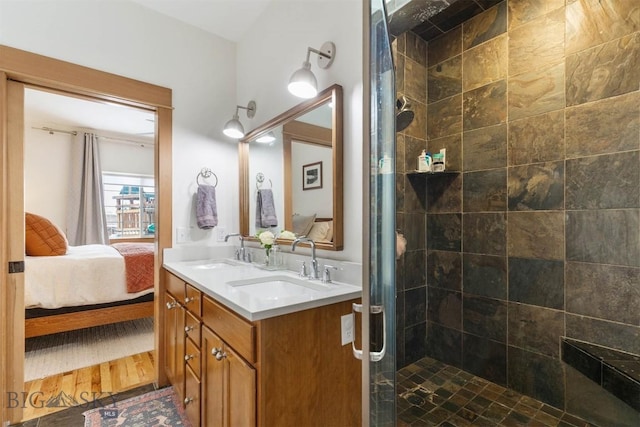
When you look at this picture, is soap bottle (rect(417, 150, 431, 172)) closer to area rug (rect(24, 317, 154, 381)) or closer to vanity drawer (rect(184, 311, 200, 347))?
vanity drawer (rect(184, 311, 200, 347))

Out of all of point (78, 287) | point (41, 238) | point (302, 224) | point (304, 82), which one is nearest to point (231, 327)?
point (302, 224)

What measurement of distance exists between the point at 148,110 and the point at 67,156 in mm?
3738

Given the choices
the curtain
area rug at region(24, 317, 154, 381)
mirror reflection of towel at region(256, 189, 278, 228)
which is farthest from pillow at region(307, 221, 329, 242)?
the curtain

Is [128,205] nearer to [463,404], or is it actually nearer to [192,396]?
[192,396]

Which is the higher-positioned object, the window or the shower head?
the shower head

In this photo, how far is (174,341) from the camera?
1872 mm

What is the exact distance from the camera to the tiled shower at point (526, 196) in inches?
59.4

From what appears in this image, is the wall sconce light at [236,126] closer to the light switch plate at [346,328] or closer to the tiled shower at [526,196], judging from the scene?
the tiled shower at [526,196]

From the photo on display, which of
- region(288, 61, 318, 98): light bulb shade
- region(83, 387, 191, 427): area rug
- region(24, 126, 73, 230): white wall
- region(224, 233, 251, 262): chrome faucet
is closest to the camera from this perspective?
region(288, 61, 318, 98): light bulb shade

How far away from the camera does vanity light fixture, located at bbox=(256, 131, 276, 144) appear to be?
6.94 feet

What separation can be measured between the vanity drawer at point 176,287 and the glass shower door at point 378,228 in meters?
1.24

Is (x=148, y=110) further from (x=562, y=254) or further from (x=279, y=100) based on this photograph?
(x=562, y=254)

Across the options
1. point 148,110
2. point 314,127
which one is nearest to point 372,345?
point 314,127

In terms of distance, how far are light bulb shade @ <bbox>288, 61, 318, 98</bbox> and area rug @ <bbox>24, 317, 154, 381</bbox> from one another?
2550mm
